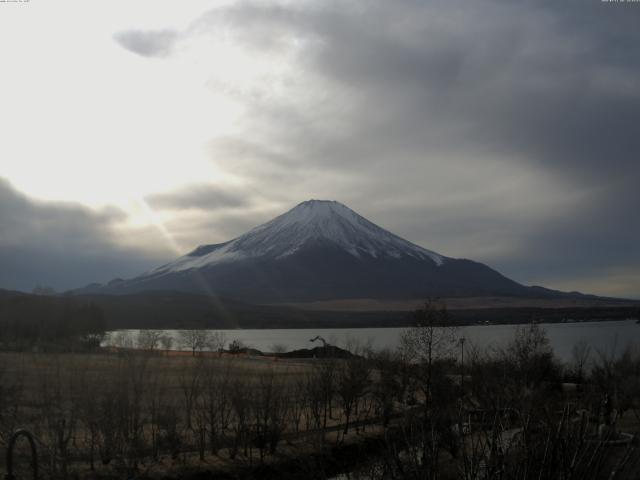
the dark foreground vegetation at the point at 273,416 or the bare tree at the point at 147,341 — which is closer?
the dark foreground vegetation at the point at 273,416

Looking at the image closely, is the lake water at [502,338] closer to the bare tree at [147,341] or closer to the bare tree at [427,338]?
the bare tree at [427,338]

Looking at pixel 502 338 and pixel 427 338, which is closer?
pixel 427 338

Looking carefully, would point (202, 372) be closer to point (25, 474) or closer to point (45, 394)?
point (45, 394)

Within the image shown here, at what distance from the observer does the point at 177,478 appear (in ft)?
71.8

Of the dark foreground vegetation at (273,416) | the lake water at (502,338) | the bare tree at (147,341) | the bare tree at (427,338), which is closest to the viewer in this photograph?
the dark foreground vegetation at (273,416)

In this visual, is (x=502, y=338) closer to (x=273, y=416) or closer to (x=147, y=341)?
(x=147, y=341)

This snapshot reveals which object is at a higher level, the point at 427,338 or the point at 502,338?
the point at 427,338

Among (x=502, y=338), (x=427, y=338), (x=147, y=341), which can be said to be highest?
(x=427, y=338)

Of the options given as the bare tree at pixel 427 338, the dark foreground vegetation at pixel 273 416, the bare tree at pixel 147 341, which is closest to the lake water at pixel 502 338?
the bare tree at pixel 427 338

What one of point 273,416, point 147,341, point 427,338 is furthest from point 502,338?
point 273,416

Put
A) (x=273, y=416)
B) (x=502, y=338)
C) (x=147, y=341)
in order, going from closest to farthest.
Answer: (x=273, y=416)
(x=147, y=341)
(x=502, y=338)

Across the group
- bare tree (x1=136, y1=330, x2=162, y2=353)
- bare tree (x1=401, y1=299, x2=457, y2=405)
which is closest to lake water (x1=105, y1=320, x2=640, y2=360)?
A: bare tree (x1=401, y1=299, x2=457, y2=405)

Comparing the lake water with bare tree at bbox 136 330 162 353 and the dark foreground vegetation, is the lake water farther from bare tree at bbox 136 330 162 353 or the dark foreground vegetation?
bare tree at bbox 136 330 162 353

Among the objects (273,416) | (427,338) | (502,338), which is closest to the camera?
(273,416)
